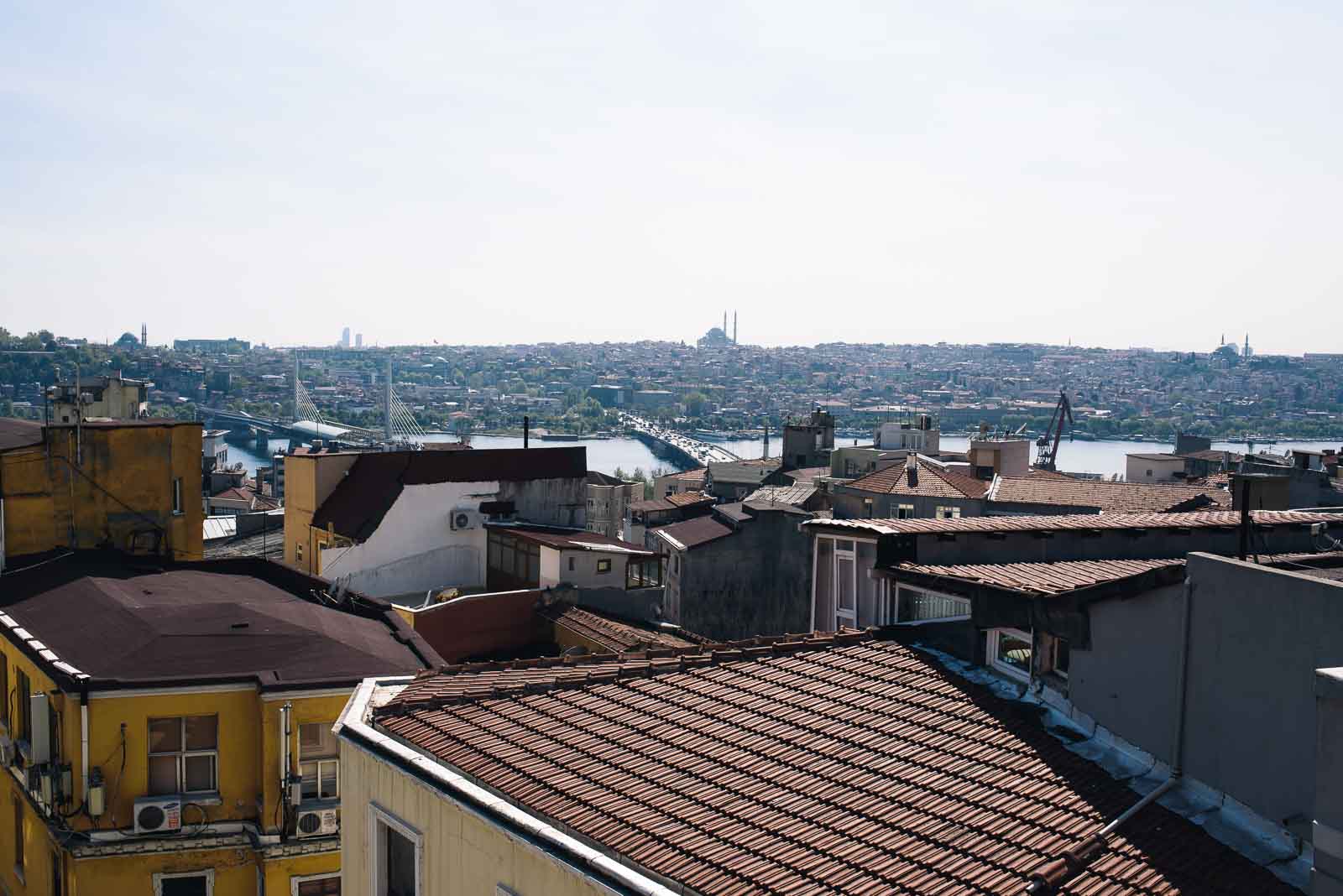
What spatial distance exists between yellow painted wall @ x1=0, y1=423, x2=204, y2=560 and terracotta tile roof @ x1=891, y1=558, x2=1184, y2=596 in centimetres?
984

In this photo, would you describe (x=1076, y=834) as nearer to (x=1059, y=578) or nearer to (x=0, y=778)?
(x=1059, y=578)

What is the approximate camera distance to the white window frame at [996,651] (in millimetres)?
5828

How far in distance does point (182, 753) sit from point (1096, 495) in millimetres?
17228

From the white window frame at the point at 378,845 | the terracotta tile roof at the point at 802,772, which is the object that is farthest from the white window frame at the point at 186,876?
the white window frame at the point at 378,845

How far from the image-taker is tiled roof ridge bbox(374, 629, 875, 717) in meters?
A: 6.21

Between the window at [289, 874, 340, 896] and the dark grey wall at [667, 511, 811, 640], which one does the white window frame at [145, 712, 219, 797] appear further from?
the dark grey wall at [667, 511, 811, 640]

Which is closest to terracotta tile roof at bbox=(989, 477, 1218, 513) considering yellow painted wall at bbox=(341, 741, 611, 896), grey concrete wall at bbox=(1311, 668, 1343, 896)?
yellow painted wall at bbox=(341, 741, 611, 896)

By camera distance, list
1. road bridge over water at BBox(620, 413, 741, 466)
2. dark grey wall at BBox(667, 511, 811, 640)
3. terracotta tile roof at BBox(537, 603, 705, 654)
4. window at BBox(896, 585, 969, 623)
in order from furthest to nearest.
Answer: road bridge over water at BBox(620, 413, 741, 466), dark grey wall at BBox(667, 511, 811, 640), terracotta tile roof at BBox(537, 603, 705, 654), window at BBox(896, 585, 969, 623)

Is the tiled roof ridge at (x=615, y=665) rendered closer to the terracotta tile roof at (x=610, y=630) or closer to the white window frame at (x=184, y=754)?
the white window frame at (x=184, y=754)

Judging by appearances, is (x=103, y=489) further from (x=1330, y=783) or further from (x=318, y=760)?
(x=1330, y=783)

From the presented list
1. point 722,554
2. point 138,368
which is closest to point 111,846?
point 722,554

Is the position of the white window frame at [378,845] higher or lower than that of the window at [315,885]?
higher

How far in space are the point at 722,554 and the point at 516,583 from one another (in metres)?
8.05

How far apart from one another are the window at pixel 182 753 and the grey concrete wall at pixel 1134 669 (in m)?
6.28
